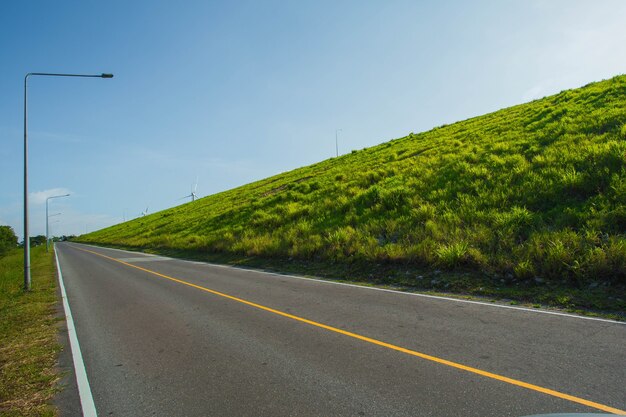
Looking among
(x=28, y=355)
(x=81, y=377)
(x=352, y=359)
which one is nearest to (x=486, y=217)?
(x=352, y=359)

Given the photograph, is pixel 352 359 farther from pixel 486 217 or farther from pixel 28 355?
pixel 486 217

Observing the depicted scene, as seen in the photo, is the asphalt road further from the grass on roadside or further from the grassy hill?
the grassy hill

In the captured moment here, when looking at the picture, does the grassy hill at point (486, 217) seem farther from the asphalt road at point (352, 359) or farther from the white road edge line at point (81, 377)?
the white road edge line at point (81, 377)

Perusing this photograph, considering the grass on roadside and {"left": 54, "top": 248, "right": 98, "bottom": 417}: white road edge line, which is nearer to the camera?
{"left": 54, "top": 248, "right": 98, "bottom": 417}: white road edge line

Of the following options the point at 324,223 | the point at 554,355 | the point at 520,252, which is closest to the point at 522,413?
the point at 554,355

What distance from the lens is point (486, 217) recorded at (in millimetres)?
13047

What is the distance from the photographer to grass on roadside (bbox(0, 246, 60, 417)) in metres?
4.86

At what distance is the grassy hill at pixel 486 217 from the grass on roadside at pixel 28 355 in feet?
29.6

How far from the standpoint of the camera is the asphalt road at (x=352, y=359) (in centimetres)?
418

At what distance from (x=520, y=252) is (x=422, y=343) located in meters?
6.09

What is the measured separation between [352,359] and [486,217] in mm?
9631

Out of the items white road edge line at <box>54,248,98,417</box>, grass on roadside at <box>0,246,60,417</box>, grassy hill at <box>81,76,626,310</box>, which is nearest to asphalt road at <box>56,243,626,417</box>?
white road edge line at <box>54,248,98,417</box>

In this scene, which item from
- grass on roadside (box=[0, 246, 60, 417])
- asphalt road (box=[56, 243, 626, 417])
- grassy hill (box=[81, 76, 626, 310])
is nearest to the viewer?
asphalt road (box=[56, 243, 626, 417])

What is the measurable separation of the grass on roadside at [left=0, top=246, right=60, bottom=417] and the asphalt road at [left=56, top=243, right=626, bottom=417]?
592 mm
